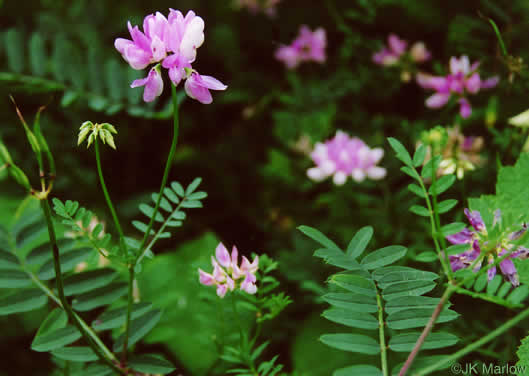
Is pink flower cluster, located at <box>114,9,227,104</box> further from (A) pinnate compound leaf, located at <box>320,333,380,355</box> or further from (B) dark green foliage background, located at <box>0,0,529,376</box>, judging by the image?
(B) dark green foliage background, located at <box>0,0,529,376</box>

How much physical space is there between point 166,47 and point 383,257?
1.47 feet

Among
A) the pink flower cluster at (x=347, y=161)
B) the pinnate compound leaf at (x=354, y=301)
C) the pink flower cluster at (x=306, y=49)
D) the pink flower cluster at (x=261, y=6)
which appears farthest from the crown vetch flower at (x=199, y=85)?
the pink flower cluster at (x=261, y=6)

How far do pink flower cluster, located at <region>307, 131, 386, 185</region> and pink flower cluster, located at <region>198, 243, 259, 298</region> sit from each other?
0.57 metres

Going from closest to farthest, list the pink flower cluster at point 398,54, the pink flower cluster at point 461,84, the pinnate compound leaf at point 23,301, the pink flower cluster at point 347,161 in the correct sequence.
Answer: the pinnate compound leaf at point 23,301 → the pink flower cluster at point 461,84 → the pink flower cluster at point 347,161 → the pink flower cluster at point 398,54

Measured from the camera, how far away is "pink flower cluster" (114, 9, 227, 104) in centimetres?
68

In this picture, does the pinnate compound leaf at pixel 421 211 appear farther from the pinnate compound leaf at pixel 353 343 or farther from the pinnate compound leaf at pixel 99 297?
the pinnate compound leaf at pixel 99 297

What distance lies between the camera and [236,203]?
175 centimetres

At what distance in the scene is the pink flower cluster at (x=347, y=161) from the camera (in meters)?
1.30

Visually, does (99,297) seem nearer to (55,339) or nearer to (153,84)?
(55,339)

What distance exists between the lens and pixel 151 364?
80 centimetres

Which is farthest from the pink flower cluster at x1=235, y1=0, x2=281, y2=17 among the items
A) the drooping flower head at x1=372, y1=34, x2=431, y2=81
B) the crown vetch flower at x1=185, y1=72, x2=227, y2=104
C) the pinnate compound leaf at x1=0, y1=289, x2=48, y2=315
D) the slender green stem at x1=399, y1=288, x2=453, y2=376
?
the slender green stem at x1=399, y1=288, x2=453, y2=376

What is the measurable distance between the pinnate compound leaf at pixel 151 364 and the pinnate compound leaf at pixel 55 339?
102 millimetres

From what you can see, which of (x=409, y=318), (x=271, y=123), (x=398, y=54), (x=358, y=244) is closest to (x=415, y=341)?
(x=409, y=318)

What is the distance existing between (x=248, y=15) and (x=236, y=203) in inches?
32.4
